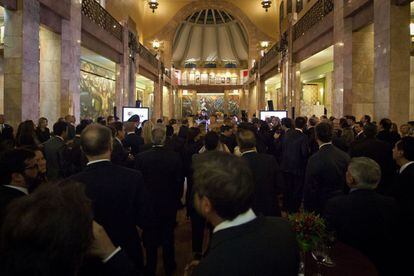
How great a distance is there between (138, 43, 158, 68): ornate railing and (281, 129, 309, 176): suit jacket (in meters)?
14.5

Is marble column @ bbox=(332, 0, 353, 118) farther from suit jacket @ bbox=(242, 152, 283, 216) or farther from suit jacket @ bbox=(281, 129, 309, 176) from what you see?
suit jacket @ bbox=(242, 152, 283, 216)

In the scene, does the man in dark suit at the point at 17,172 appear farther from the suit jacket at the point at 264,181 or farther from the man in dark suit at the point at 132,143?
the man in dark suit at the point at 132,143

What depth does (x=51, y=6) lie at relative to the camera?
9000 millimetres

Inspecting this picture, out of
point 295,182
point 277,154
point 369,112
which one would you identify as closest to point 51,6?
point 277,154

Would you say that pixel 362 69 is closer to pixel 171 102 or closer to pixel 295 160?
pixel 295 160

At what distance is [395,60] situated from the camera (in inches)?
291

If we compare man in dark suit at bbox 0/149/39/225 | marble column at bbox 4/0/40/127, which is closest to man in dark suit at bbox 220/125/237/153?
man in dark suit at bbox 0/149/39/225

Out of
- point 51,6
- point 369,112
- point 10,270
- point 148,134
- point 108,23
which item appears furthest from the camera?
point 108,23

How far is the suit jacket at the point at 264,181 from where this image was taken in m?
3.47

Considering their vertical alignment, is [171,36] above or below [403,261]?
above

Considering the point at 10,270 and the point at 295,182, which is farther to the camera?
the point at 295,182

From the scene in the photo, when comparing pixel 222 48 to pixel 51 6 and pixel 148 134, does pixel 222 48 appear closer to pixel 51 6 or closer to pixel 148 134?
pixel 51 6

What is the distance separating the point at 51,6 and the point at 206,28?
30221 mm

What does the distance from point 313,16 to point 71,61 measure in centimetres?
772
